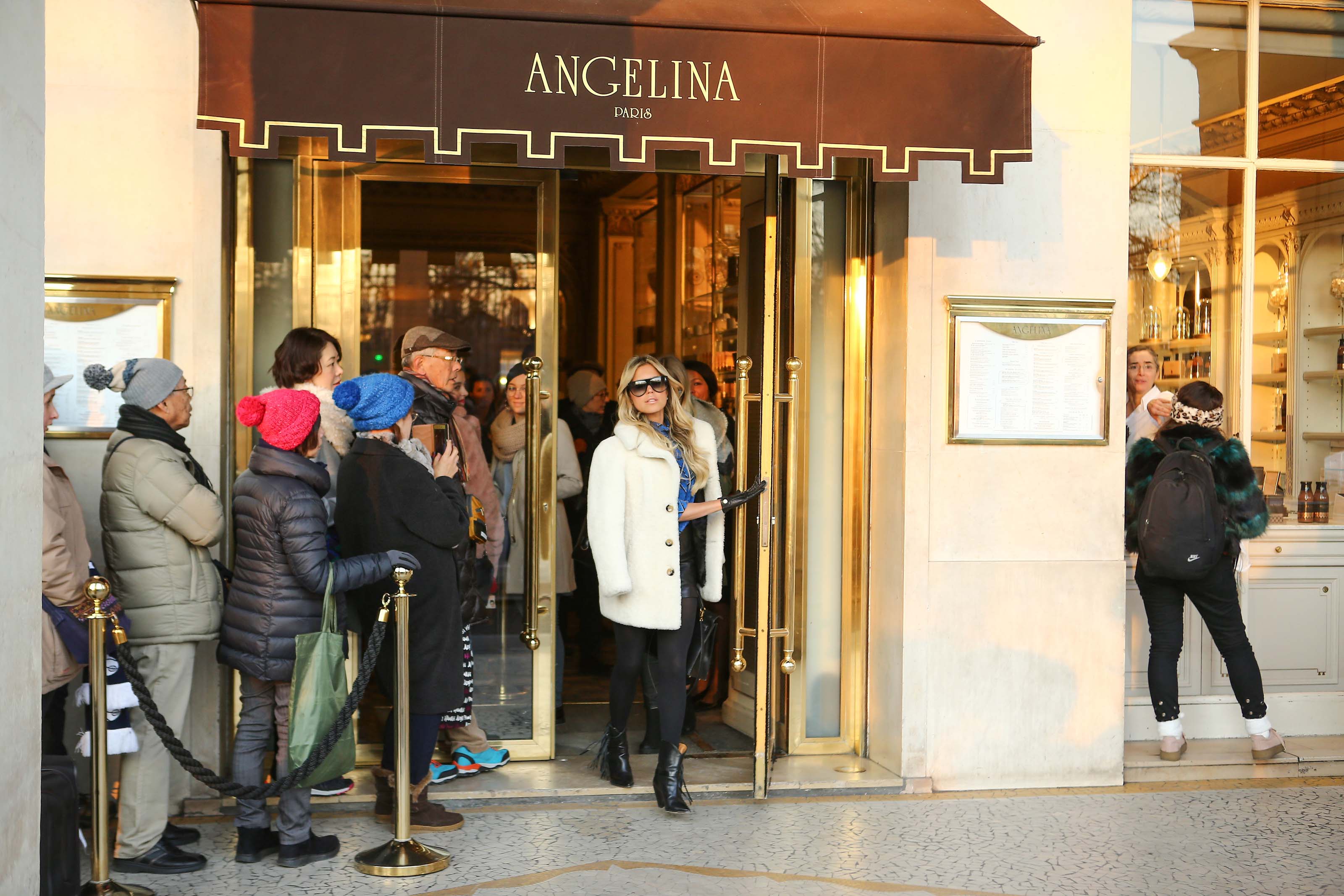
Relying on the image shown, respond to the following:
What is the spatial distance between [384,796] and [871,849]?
75.5 inches

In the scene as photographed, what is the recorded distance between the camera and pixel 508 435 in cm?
606

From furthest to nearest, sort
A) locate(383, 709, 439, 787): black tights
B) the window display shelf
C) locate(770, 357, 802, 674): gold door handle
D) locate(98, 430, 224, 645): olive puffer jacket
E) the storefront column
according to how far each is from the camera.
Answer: the window display shelf, locate(770, 357, 802, 674): gold door handle, locate(383, 709, 439, 787): black tights, locate(98, 430, 224, 645): olive puffer jacket, the storefront column

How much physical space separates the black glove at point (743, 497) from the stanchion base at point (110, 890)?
8.45ft

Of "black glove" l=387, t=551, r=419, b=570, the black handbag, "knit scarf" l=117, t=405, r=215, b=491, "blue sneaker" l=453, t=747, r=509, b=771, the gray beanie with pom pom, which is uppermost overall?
the gray beanie with pom pom

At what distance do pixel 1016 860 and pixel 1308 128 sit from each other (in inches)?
171

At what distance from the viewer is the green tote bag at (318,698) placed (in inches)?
170

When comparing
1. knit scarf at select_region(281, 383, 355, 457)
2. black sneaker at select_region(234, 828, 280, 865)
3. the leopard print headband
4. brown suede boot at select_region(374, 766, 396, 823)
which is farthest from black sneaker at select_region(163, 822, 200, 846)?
the leopard print headband

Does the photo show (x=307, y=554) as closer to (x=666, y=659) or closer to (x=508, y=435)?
(x=666, y=659)

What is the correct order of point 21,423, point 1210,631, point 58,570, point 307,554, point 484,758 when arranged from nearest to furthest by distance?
point 21,423 → point 58,570 → point 307,554 → point 484,758 → point 1210,631

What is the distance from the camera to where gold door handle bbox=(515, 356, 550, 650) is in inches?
227

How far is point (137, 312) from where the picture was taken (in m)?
5.11

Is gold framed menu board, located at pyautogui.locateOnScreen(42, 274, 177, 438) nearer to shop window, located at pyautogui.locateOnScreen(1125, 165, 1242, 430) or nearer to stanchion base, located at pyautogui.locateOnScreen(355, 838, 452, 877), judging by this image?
stanchion base, located at pyautogui.locateOnScreen(355, 838, 452, 877)

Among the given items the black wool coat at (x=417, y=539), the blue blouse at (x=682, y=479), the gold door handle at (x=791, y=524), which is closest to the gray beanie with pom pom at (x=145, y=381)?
the black wool coat at (x=417, y=539)

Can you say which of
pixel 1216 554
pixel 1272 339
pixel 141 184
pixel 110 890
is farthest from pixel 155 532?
pixel 1272 339
